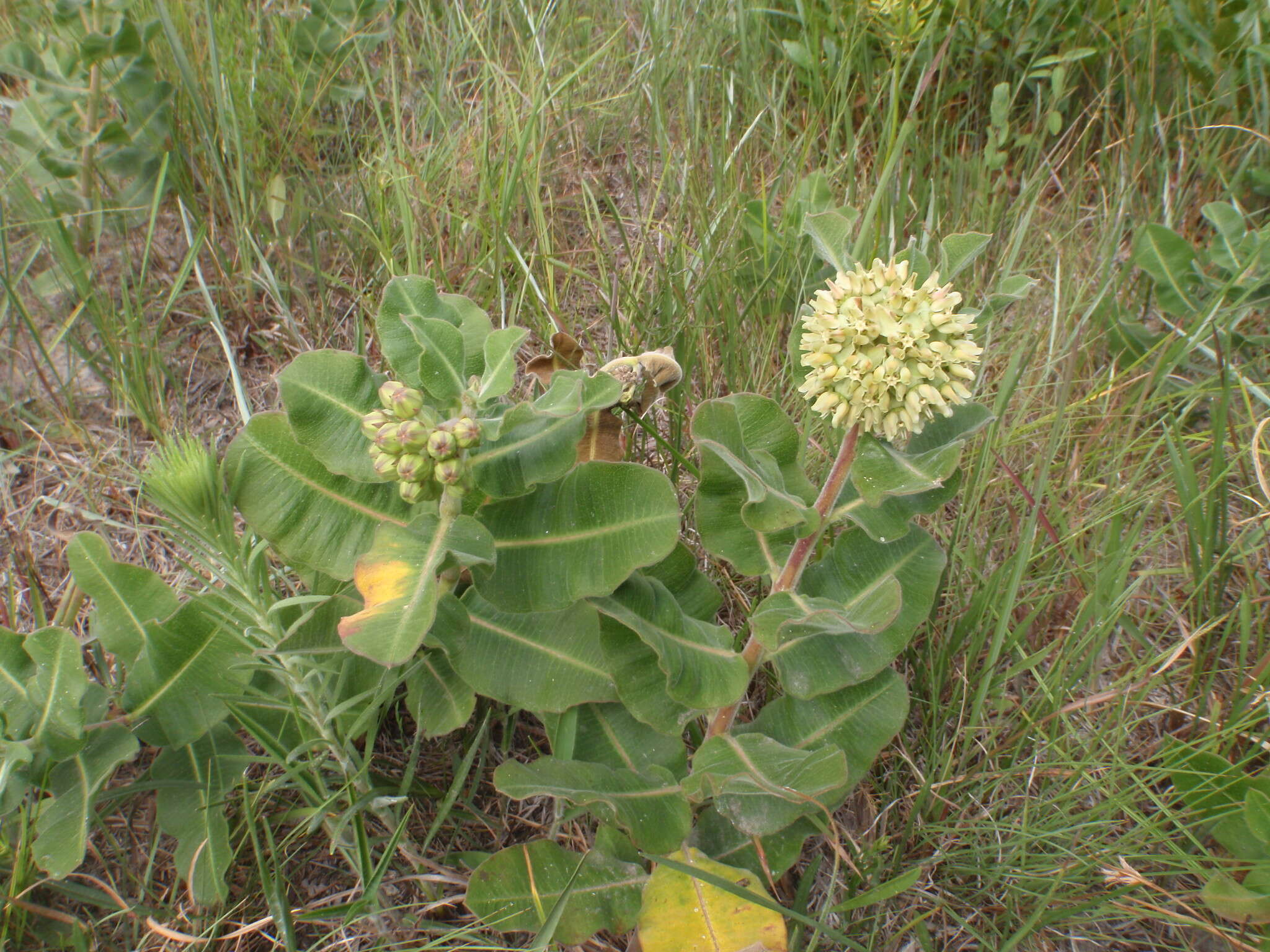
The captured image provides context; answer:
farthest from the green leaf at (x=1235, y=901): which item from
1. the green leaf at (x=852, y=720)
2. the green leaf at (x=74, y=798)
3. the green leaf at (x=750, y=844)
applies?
the green leaf at (x=74, y=798)

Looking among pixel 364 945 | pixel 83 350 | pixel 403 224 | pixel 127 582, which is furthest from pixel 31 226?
pixel 364 945

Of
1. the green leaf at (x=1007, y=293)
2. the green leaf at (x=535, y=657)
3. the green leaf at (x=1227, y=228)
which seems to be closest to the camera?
the green leaf at (x=1007, y=293)

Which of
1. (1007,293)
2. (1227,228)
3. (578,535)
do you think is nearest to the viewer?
(1007,293)

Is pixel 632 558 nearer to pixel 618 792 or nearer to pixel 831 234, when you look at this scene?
pixel 618 792

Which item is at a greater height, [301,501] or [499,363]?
[499,363]

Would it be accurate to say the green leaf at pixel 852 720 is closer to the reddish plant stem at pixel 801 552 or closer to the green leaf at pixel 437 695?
the reddish plant stem at pixel 801 552

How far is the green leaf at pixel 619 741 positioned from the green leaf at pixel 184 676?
2.13 feet

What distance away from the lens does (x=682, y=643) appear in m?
1.72

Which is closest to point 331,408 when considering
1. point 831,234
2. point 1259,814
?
point 831,234

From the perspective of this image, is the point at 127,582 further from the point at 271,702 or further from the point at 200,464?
the point at 200,464

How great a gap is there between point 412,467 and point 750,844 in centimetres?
102

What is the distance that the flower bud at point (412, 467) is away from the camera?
4.80ft

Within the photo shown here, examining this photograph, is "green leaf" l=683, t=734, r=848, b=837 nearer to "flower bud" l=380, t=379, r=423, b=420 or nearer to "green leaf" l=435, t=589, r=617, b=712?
"green leaf" l=435, t=589, r=617, b=712

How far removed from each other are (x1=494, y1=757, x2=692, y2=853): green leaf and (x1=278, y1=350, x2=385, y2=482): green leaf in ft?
2.01
